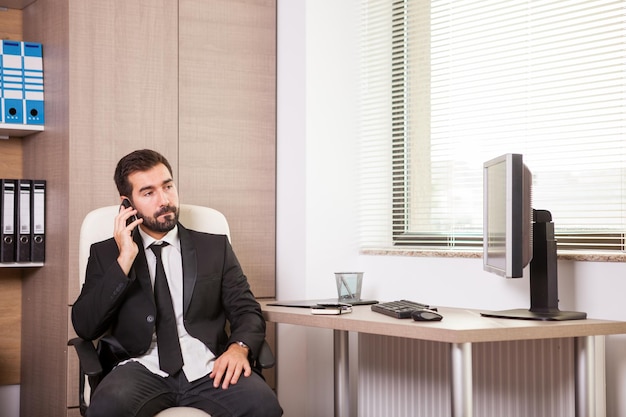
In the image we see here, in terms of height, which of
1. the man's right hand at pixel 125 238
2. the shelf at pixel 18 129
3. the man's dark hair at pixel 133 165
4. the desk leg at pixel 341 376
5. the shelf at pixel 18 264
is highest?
the shelf at pixel 18 129

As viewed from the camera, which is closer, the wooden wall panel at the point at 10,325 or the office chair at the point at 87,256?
the office chair at the point at 87,256

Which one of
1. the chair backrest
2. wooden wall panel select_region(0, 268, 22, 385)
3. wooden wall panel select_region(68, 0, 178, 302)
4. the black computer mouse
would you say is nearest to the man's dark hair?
the chair backrest

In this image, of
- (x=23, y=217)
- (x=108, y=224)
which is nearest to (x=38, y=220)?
(x=23, y=217)

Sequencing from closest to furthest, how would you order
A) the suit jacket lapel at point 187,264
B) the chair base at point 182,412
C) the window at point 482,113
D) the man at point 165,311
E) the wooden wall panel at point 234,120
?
the chair base at point 182,412, the man at point 165,311, the suit jacket lapel at point 187,264, the window at point 482,113, the wooden wall panel at point 234,120

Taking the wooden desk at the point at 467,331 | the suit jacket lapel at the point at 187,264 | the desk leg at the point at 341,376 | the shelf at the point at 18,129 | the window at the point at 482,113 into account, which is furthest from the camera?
the shelf at the point at 18,129

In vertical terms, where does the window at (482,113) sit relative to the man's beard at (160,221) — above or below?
above

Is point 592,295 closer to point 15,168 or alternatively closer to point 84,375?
point 84,375

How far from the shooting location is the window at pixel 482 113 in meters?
2.90

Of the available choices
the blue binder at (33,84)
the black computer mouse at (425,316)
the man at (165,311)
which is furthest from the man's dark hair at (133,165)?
the black computer mouse at (425,316)

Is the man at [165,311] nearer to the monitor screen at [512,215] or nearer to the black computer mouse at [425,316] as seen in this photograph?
the black computer mouse at [425,316]

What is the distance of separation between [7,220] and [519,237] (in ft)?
6.95

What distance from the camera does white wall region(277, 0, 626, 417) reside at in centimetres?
364

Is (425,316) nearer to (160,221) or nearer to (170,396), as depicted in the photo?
(170,396)

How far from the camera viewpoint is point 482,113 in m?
3.30
